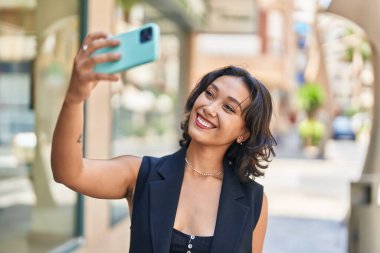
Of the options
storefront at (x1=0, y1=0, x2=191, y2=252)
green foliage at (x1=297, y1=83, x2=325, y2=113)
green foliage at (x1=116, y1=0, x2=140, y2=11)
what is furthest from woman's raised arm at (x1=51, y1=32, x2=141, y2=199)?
green foliage at (x1=297, y1=83, x2=325, y2=113)

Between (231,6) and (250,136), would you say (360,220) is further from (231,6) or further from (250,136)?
(231,6)

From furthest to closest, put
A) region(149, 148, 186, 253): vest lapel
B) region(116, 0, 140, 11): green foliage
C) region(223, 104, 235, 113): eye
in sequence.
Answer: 1. region(116, 0, 140, 11): green foliage
2. region(223, 104, 235, 113): eye
3. region(149, 148, 186, 253): vest lapel

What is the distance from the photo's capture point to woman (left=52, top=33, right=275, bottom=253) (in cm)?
215

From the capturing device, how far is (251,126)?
231cm

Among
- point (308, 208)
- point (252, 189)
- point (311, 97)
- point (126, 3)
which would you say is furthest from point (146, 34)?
point (311, 97)

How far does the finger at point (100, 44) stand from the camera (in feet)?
5.16

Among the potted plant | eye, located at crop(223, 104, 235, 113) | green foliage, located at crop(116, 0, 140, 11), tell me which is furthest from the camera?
the potted plant

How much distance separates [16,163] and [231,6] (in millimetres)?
9622

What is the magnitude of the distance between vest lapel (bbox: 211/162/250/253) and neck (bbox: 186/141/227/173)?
0.06 meters

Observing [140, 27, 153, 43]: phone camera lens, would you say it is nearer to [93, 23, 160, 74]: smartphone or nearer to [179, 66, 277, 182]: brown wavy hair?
[93, 23, 160, 74]: smartphone

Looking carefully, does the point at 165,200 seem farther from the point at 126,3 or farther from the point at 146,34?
the point at 126,3

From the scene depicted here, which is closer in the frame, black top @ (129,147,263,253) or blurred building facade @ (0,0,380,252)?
black top @ (129,147,263,253)

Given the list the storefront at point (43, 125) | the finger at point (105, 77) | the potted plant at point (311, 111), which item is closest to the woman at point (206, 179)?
the finger at point (105, 77)

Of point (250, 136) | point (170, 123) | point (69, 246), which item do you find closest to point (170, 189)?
point (250, 136)
